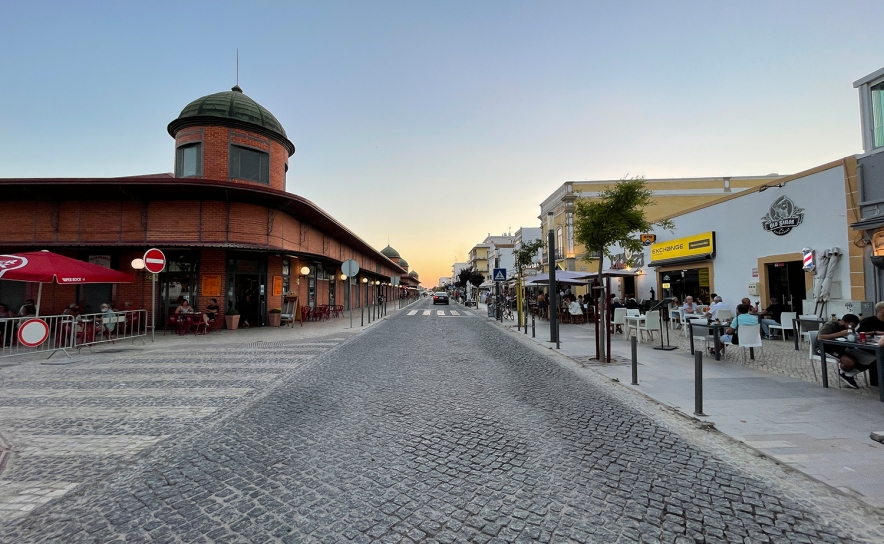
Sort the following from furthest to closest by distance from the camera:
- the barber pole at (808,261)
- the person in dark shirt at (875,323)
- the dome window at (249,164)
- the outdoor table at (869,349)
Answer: the dome window at (249,164) < the barber pole at (808,261) < the person in dark shirt at (875,323) < the outdoor table at (869,349)

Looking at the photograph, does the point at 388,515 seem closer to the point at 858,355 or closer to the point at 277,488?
the point at 277,488

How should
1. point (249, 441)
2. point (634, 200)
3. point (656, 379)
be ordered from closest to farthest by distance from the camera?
point (249, 441), point (656, 379), point (634, 200)

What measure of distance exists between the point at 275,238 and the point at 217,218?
2307mm

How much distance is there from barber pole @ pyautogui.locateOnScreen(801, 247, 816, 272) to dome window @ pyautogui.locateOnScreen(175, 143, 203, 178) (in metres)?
23.4

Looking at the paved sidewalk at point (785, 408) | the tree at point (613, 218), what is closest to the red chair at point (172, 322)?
the paved sidewalk at point (785, 408)

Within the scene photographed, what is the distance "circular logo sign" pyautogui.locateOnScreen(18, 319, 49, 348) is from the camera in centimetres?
888

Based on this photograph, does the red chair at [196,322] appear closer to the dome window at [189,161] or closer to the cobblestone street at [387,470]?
the dome window at [189,161]

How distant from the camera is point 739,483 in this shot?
3.34m

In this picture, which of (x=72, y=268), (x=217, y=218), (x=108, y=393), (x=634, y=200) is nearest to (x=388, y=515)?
(x=108, y=393)

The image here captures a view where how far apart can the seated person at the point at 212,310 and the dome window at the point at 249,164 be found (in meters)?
6.47

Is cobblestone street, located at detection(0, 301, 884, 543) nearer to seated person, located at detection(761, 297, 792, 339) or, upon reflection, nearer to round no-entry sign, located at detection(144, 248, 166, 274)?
round no-entry sign, located at detection(144, 248, 166, 274)

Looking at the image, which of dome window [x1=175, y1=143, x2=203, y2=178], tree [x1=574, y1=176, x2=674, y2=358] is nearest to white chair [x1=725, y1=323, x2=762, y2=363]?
tree [x1=574, y1=176, x2=674, y2=358]

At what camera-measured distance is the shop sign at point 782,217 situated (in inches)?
522

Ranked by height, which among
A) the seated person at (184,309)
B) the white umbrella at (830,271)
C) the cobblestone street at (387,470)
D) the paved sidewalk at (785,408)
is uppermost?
the white umbrella at (830,271)
